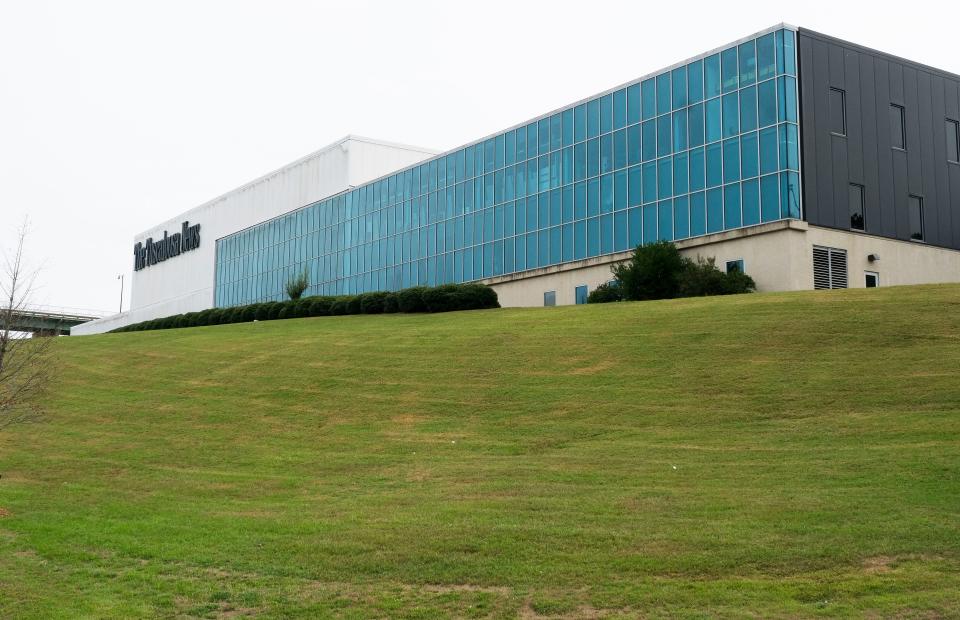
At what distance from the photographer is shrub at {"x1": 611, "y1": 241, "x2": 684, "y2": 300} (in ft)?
130

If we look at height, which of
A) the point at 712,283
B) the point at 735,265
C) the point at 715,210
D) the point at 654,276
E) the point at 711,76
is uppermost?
the point at 711,76

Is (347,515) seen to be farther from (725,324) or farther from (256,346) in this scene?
(256,346)

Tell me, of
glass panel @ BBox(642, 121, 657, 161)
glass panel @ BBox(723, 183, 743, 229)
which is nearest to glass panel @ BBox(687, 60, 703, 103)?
glass panel @ BBox(642, 121, 657, 161)

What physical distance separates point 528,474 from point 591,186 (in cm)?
3572

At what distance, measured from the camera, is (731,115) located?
140 ft

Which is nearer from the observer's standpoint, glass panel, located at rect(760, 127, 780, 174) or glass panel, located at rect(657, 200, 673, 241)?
glass panel, located at rect(760, 127, 780, 174)

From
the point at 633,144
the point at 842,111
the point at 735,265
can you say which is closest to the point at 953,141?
the point at 842,111

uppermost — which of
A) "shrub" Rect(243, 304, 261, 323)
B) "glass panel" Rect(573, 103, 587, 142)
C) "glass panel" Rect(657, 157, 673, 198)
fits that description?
"glass panel" Rect(573, 103, 587, 142)

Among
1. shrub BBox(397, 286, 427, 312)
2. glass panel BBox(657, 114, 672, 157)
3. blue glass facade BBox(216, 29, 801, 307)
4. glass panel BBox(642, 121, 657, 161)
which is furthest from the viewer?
glass panel BBox(642, 121, 657, 161)

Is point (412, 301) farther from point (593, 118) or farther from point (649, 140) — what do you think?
point (593, 118)

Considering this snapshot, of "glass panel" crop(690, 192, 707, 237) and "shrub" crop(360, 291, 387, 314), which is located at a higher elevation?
"glass panel" crop(690, 192, 707, 237)

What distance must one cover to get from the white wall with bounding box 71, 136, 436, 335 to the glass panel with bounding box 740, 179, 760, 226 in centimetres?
3648

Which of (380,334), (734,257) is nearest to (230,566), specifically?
(380,334)

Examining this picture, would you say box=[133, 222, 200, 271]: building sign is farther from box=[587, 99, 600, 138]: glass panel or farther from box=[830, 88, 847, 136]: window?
box=[830, 88, 847, 136]: window
